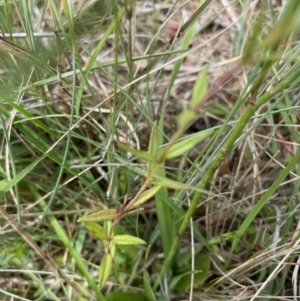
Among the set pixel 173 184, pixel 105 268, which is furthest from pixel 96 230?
pixel 173 184

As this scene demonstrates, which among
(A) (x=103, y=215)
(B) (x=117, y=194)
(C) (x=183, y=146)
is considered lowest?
(B) (x=117, y=194)

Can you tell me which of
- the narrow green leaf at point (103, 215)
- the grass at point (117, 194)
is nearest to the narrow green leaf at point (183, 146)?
the narrow green leaf at point (103, 215)

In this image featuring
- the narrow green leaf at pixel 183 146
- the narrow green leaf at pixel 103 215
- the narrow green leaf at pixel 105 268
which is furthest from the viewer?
the narrow green leaf at pixel 105 268

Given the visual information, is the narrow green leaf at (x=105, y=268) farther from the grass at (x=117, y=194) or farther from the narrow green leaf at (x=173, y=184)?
the narrow green leaf at (x=173, y=184)

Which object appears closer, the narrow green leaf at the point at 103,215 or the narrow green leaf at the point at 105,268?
the narrow green leaf at the point at 103,215

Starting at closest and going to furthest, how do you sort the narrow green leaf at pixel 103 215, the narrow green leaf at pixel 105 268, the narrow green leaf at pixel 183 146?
the narrow green leaf at pixel 183 146, the narrow green leaf at pixel 103 215, the narrow green leaf at pixel 105 268

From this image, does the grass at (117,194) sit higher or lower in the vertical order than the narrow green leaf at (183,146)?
lower

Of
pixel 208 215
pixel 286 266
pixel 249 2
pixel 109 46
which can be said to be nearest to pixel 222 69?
pixel 249 2

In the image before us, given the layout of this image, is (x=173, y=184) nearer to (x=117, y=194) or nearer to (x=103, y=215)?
(x=103, y=215)

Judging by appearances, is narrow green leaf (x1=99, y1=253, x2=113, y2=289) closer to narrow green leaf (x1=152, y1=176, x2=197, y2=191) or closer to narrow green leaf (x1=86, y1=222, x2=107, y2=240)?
narrow green leaf (x1=86, y1=222, x2=107, y2=240)

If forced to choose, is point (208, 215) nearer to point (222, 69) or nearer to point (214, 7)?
point (222, 69)

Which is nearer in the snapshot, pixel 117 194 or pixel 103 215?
pixel 103 215
